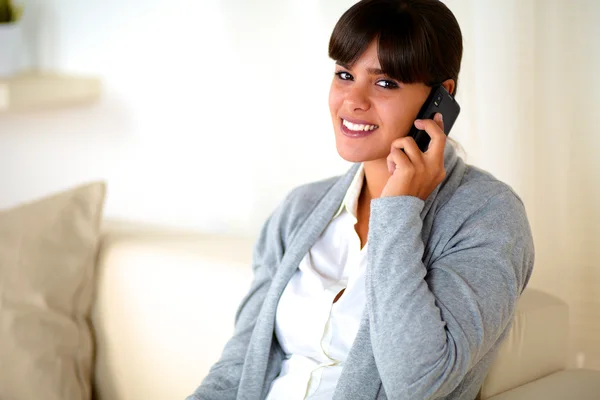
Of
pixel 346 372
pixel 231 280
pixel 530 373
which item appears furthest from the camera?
pixel 231 280

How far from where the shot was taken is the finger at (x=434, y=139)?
1.35 meters

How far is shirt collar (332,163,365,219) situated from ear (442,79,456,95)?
0.79 ft

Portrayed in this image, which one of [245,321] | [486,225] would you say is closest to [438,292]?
[486,225]

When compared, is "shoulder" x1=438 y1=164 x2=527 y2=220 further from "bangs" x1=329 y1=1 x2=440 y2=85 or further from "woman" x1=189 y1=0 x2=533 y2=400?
"bangs" x1=329 y1=1 x2=440 y2=85

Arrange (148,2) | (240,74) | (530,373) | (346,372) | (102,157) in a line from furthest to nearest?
(102,157)
(148,2)
(240,74)
(530,373)
(346,372)

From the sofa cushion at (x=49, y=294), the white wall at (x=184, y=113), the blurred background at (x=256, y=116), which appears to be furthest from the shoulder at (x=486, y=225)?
the sofa cushion at (x=49, y=294)

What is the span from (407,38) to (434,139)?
170mm

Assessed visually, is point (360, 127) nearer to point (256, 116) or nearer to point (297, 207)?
point (297, 207)

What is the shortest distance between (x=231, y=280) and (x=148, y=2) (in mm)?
895

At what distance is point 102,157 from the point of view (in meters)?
2.45

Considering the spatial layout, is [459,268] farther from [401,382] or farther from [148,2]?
[148,2]

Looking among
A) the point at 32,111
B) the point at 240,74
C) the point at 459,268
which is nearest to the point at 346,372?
the point at 459,268

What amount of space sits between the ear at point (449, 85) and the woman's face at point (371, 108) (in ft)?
0.12

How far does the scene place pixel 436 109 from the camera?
1.38 metres
